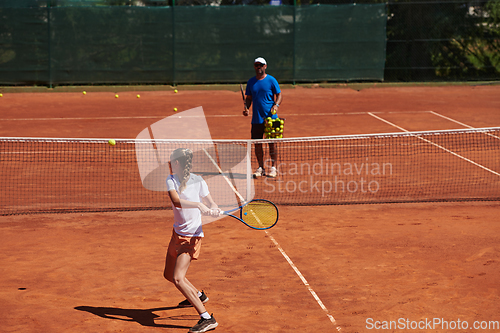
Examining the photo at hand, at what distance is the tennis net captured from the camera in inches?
387

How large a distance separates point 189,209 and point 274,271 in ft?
6.13

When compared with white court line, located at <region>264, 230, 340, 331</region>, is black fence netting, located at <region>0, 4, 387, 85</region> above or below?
above

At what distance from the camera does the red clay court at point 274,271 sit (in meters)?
5.71

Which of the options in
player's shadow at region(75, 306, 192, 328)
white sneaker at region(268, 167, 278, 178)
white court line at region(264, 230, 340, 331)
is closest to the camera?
player's shadow at region(75, 306, 192, 328)

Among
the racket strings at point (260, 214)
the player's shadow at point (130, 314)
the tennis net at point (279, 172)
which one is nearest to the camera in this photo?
the player's shadow at point (130, 314)

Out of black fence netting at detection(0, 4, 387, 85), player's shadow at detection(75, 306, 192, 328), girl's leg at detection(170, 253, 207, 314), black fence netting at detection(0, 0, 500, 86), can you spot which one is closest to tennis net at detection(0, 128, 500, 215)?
player's shadow at detection(75, 306, 192, 328)

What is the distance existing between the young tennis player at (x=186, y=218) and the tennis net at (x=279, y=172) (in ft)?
11.9

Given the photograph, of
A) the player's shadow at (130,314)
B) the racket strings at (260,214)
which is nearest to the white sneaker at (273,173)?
the racket strings at (260,214)

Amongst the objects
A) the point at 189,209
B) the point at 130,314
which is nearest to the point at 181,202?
the point at 189,209

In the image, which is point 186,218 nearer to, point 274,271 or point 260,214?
point 274,271

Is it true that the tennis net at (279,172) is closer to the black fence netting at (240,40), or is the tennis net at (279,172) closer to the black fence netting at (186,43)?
the black fence netting at (186,43)

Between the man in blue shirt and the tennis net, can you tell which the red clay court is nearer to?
the tennis net

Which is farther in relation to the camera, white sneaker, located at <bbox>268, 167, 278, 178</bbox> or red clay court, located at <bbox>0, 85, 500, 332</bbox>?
white sneaker, located at <bbox>268, 167, 278, 178</bbox>

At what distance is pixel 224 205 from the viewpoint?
927 cm
